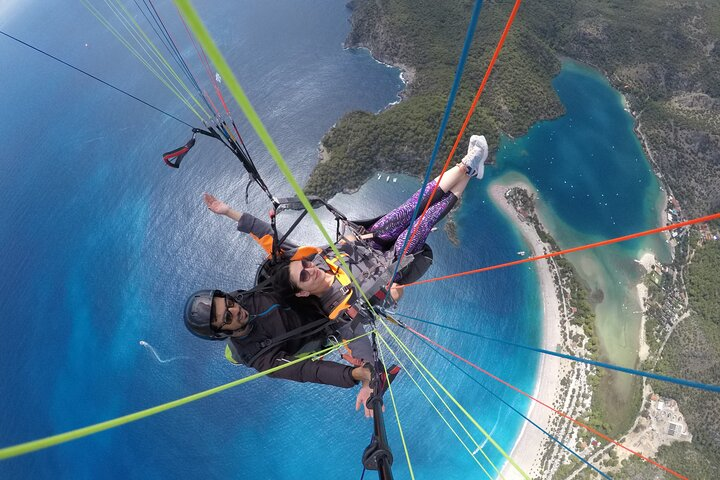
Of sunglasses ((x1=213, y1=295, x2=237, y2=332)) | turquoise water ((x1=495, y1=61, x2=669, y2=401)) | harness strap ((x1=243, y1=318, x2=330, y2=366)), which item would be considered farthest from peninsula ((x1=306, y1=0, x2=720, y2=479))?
sunglasses ((x1=213, y1=295, x2=237, y2=332))

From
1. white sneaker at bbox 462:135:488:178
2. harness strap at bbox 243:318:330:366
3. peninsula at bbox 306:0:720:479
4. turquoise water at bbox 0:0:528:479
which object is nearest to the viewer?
harness strap at bbox 243:318:330:366

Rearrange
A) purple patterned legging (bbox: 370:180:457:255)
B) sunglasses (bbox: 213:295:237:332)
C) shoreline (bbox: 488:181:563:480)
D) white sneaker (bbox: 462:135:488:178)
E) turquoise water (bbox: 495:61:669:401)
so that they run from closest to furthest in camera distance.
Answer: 1. sunglasses (bbox: 213:295:237:332)
2. white sneaker (bbox: 462:135:488:178)
3. purple patterned legging (bbox: 370:180:457:255)
4. shoreline (bbox: 488:181:563:480)
5. turquoise water (bbox: 495:61:669:401)

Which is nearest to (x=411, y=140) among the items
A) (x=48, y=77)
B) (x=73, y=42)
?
(x=48, y=77)

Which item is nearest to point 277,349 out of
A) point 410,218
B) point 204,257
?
point 410,218

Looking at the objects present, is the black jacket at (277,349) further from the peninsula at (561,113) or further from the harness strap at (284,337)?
the peninsula at (561,113)

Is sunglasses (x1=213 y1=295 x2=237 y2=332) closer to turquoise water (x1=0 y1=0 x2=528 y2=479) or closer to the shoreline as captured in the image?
turquoise water (x1=0 y1=0 x2=528 y2=479)

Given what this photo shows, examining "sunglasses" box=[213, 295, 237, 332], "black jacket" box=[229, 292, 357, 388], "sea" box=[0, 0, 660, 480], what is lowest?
"sea" box=[0, 0, 660, 480]

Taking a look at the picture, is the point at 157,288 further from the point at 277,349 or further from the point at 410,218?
the point at 277,349

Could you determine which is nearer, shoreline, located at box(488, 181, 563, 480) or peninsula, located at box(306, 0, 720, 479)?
shoreline, located at box(488, 181, 563, 480)
